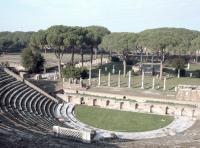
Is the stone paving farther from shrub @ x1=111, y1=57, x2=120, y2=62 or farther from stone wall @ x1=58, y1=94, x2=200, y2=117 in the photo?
shrub @ x1=111, y1=57, x2=120, y2=62

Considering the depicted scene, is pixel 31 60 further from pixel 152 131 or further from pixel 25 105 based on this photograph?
pixel 152 131

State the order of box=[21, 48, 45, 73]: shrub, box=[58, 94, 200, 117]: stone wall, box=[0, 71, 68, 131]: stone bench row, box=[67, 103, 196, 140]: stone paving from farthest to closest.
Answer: box=[21, 48, 45, 73]: shrub < box=[58, 94, 200, 117]: stone wall < box=[67, 103, 196, 140]: stone paving < box=[0, 71, 68, 131]: stone bench row

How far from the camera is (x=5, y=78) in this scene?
3594 centimetres

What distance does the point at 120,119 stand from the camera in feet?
107

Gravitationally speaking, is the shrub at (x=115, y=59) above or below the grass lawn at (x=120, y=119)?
above

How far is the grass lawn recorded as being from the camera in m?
30.2

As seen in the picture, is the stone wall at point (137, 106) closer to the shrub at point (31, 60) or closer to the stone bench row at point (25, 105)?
the stone bench row at point (25, 105)

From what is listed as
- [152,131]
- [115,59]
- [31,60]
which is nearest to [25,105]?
[152,131]

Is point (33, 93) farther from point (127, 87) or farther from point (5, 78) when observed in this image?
point (127, 87)

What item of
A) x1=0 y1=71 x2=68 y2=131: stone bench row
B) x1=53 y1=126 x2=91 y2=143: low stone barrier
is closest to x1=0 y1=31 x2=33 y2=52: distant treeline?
x1=0 y1=71 x2=68 y2=131: stone bench row

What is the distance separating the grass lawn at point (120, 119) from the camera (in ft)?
98.9

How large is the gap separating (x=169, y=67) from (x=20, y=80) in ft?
133

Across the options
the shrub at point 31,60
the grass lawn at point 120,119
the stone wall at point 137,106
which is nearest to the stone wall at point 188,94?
the stone wall at point 137,106

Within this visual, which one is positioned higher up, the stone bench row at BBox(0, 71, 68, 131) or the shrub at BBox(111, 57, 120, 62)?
the shrub at BBox(111, 57, 120, 62)
